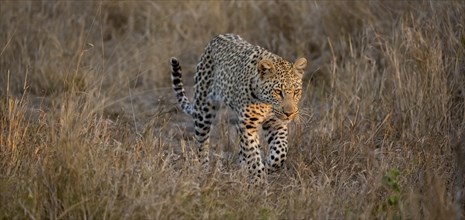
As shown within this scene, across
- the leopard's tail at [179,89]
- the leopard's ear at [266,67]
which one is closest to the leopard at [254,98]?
the leopard's ear at [266,67]

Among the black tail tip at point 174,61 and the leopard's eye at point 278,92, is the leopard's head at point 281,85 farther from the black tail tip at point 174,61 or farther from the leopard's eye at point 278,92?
the black tail tip at point 174,61

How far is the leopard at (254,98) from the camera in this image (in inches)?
316

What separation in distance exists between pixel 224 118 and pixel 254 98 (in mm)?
1907

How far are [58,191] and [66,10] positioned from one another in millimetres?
6378

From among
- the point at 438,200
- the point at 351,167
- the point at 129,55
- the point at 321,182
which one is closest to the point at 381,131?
the point at 351,167

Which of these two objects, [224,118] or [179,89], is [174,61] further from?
[224,118]

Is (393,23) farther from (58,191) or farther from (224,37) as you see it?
(58,191)

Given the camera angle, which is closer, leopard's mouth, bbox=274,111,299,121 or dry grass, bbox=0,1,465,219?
dry grass, bbox=0,1,465,219

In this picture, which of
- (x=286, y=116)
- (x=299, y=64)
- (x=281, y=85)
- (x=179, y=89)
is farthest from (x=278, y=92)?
(x=179, y=89)

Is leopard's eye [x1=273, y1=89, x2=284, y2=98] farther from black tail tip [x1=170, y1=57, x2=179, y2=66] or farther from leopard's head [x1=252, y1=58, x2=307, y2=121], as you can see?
black tail tip [x1=170, y1=57, x2=179, y2=66]

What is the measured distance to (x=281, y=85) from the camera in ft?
26.3

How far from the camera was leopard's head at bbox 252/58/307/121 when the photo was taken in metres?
7.95

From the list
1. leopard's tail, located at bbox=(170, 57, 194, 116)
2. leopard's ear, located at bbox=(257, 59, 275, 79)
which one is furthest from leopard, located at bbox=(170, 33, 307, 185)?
leopard's tail, located at bbox=(170, 57, 194, 116)

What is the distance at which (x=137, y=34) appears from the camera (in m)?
13.0
